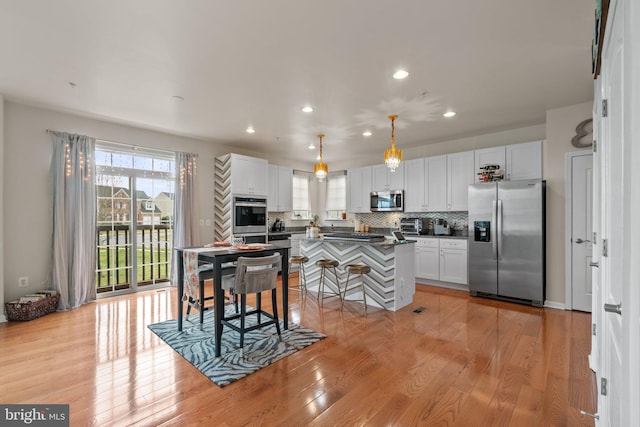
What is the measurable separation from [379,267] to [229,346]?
2.24 meters

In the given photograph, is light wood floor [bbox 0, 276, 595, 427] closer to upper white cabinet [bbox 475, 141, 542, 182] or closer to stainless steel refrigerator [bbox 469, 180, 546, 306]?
stainless steel refrigerator [bbox 469, 180, 546, 306]

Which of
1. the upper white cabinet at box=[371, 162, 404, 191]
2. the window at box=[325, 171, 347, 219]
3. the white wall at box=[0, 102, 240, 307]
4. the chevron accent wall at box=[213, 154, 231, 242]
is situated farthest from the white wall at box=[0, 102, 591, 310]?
the window at box=[325, 171, 347, 219]

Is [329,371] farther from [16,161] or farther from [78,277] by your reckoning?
[16,161]

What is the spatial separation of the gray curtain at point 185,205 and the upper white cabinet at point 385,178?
3.75 m

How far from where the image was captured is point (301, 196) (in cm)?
785

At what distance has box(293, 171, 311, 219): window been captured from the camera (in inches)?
303

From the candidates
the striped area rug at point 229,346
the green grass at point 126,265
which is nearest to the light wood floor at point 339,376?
the striped area rug at point 229,346

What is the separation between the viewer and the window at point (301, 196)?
303 inches

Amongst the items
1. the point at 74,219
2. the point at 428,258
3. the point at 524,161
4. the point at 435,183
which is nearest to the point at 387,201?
the point at 435,183

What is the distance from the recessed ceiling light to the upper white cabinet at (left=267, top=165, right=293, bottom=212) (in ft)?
13.7

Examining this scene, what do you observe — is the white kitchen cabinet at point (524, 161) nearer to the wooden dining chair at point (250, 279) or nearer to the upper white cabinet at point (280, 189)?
the wooden dining chair at point (250, 279)

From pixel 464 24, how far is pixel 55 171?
17.1 feet

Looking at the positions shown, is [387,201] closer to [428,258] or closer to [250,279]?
[428,258]

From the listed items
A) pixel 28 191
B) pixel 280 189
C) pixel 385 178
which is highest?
pixel 385 178
